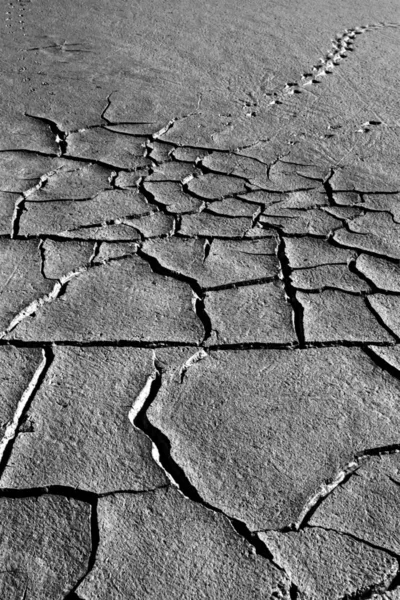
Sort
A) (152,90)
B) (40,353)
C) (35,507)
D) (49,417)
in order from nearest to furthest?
(35,507)
(49,417)
(40,353)
(152,90)

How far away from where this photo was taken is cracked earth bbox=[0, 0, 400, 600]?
189 cm

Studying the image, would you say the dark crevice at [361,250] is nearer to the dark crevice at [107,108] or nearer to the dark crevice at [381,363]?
the dark crevice at [381,363]

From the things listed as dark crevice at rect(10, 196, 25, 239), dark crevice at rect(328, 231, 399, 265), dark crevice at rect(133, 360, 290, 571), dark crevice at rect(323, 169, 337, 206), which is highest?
dark crevice at rect(328, 231, 399, 265)

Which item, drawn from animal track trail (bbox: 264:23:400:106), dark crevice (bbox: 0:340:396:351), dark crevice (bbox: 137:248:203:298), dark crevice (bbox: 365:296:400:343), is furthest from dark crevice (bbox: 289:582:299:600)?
animal track trail (bbox: 264:23:400:106)

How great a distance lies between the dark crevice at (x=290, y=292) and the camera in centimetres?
265

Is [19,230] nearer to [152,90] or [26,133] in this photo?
[26,133]

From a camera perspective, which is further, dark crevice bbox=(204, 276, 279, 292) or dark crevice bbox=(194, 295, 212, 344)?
dark crevice bbox=(204, 276, 279, 292)

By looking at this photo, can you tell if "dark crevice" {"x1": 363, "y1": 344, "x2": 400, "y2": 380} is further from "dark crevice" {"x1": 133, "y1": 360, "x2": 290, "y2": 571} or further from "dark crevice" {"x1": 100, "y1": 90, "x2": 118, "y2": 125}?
"dark crevice" {"x1": 100, "y1": 90, "x2": 118, "y2": 125}

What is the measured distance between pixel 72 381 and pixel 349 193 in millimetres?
1700

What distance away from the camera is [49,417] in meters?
2.25

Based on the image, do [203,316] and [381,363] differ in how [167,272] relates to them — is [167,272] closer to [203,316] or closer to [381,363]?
[203,316]

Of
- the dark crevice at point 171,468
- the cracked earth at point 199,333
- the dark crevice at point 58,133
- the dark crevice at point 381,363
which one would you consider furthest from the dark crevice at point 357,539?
the dark crevice at point 58,133

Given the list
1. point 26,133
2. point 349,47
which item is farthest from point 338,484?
point 349,47

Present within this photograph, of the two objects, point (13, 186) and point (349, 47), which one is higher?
point (349, 47)
